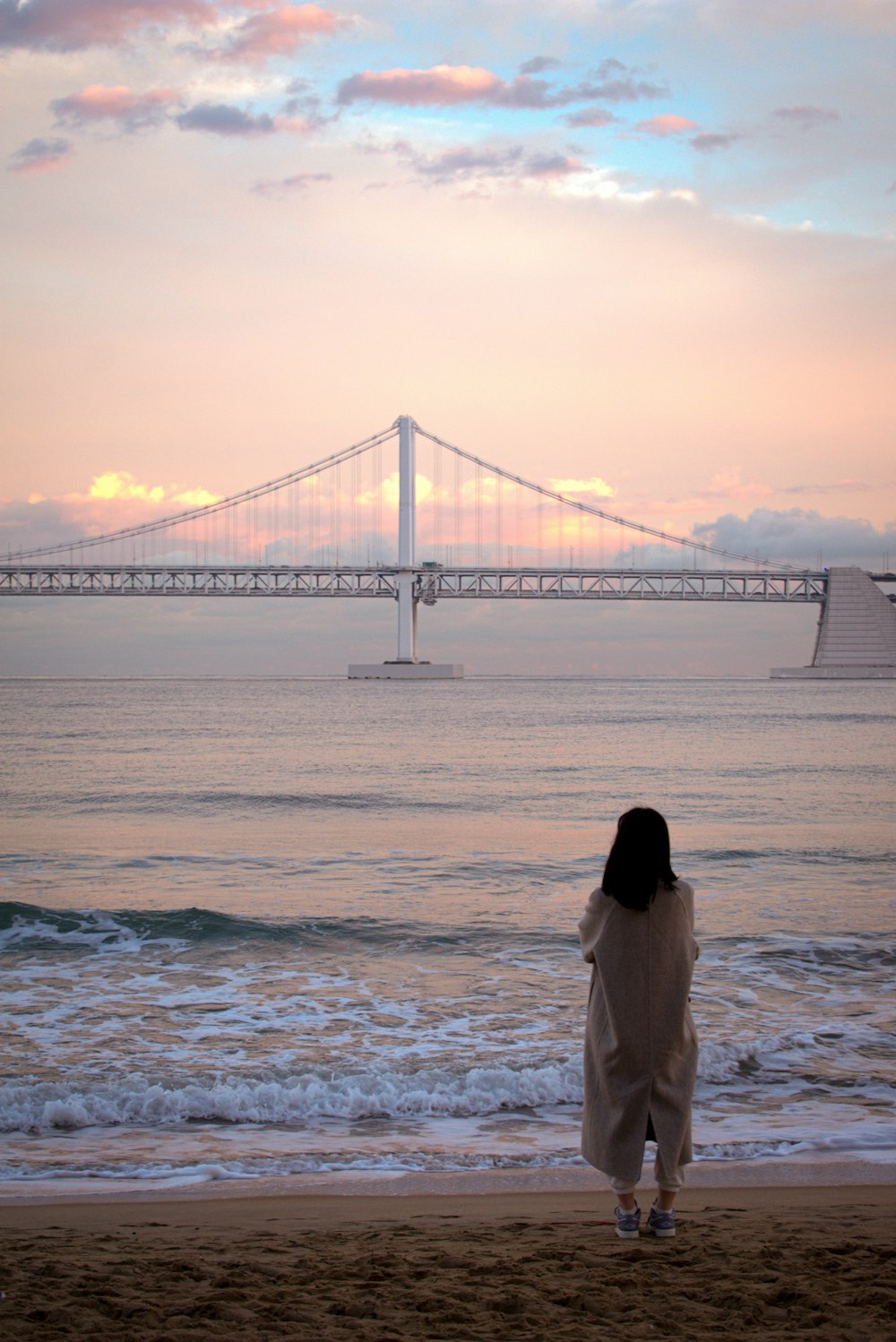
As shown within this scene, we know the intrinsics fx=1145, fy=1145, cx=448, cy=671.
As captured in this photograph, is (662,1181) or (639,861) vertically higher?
(639,861)

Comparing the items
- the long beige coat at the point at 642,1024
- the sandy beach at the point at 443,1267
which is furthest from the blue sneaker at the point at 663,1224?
the long beige coat at the point at 642,1024

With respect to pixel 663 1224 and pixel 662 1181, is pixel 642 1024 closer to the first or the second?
pixel 662 1181

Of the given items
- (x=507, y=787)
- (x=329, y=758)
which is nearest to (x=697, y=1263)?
(x=507, y=787)

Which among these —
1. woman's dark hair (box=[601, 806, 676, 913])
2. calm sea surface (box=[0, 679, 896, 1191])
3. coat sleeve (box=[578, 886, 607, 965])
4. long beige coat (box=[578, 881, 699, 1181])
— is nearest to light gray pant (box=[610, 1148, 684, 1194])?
long beige coat (box=[578, 881, 699, 1181])

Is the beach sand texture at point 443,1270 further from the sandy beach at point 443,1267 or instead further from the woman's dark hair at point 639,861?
the woman's dark hair at point 639,861

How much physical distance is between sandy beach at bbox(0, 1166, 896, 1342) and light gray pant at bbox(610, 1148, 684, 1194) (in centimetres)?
14

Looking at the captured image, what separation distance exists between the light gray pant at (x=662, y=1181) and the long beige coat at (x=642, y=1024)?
5cm

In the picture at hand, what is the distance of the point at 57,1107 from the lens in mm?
4281

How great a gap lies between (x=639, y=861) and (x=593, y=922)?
20 cm

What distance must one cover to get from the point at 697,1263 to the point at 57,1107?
102 inches

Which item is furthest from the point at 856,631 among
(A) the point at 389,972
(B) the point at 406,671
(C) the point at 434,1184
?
(C) the point at 434,1184

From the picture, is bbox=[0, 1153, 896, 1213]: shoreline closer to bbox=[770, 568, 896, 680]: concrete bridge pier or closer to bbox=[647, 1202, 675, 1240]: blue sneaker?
bbox=[647, 1202, 675, 1240]: blue sneaker

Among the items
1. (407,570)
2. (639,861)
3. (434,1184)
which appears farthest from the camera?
(407,570)

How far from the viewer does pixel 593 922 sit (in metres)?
2.76
